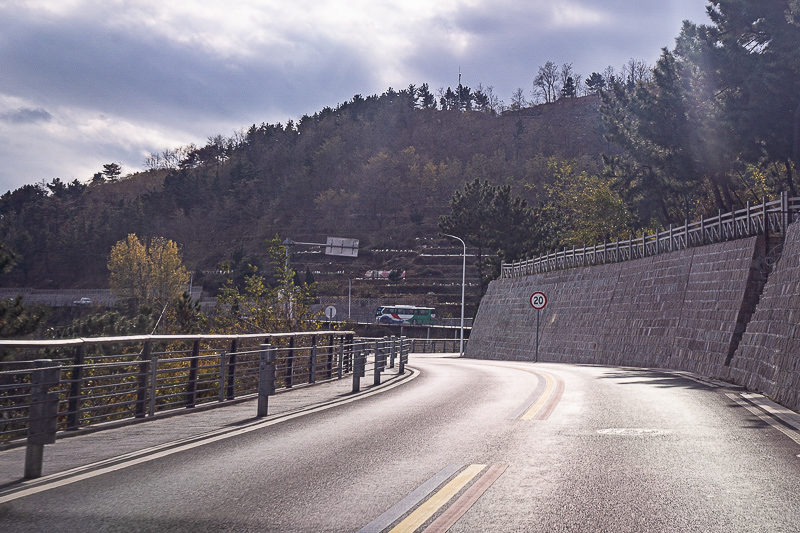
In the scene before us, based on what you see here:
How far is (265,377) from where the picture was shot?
12617 mm

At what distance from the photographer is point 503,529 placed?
5.42 metres

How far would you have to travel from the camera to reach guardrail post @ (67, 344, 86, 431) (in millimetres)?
10008

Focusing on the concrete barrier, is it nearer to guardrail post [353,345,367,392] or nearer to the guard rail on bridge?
guardrail post [353,345,367,392]

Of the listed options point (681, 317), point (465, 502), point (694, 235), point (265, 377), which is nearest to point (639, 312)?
point (694, 235)

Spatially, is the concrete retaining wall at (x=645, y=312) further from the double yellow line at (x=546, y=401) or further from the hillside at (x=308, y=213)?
the hillside at (x=308, y=213)

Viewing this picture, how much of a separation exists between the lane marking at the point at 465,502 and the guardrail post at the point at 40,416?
13.1 feet

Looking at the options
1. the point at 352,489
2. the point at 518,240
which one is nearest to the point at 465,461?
the point at 352,489

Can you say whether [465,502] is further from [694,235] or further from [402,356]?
[694,235]

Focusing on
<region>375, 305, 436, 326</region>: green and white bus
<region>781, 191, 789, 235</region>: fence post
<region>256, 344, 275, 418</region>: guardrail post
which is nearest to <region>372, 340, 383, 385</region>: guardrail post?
<region>256, 344, 275, 418</region>: guardrail post

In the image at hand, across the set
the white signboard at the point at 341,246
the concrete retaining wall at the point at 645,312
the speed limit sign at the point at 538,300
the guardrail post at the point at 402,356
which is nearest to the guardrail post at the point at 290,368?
the guardrail post at the point at 402,356

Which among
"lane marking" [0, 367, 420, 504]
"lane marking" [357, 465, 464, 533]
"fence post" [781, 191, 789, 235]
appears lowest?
"lane marking" [0, 367, 420, 504]

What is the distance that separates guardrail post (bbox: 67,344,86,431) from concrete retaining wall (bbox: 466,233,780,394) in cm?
1251

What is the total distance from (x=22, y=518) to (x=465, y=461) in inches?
169

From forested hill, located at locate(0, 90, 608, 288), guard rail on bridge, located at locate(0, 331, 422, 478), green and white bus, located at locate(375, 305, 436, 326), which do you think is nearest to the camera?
guard rail on bridge, located at locate(0, 331, 422, 478)
